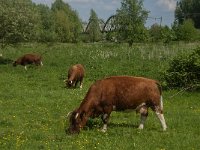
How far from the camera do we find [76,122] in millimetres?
14523

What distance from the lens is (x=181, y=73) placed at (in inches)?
1031

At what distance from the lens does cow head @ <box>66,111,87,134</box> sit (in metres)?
14.4

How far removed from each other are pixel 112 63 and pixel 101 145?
27.1 m

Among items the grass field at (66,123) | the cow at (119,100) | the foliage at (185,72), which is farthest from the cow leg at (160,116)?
the foliage at (185,72)

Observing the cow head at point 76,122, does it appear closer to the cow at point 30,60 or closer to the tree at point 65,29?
the cow at point 30,60

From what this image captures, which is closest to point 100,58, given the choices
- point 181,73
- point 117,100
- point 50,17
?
point 181,73

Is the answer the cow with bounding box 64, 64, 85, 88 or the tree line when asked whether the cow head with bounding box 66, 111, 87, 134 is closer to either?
the cow with bounding box 64, 64, 85, 88

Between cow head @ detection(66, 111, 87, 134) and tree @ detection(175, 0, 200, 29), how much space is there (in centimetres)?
11034

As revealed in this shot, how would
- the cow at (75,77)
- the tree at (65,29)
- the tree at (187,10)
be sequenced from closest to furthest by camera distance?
the cow at (75,77) < the tree at (65,29) < the tree at (187,10)

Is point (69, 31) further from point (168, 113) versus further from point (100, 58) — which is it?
point (168, 113)

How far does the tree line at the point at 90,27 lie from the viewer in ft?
152

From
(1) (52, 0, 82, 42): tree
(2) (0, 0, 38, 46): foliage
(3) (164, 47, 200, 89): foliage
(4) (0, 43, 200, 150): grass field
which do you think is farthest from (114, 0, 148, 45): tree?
(3) (164, 47, 200, 89): foliage

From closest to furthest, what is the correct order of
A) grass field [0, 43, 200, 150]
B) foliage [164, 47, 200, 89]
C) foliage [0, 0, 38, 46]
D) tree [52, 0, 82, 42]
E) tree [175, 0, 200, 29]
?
grass field [0, 43, 200, 150]
foliage [164, 47, 200, 89]
foliage [0, 0, 38, 46]
tree [52, 0, 82, 42]
tree [175, 0, 200, 29]

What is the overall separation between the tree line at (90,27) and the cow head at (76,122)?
31945 mm
